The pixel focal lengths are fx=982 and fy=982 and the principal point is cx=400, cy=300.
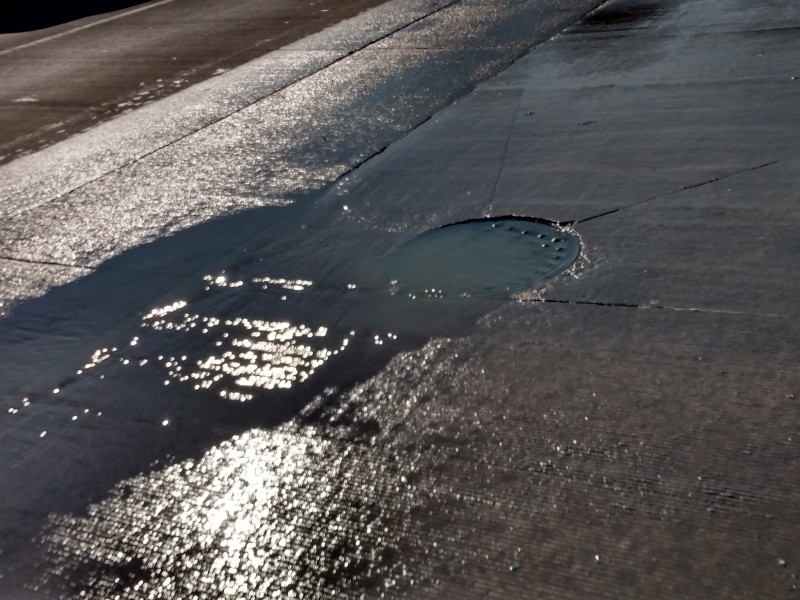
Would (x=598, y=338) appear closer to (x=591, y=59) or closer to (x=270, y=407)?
(x=270, y=407)

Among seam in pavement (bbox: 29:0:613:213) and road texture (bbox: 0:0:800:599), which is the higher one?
seam in pavement (bbox: 29:0:613:213)

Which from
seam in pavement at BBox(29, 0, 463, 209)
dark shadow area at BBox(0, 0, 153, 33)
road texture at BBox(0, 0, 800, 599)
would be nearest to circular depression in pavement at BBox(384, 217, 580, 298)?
road texture at BBox(0, 0, 800, 599)

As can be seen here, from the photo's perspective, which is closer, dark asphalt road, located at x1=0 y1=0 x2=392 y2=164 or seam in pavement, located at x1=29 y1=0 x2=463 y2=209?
seam in pavement, located at x1=29 y1=0 x2=463 y2=209

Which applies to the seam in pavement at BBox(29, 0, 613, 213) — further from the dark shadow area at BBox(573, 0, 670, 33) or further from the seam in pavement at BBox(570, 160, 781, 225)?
the seam in pavement at BBox(570, 160, 781, 225)

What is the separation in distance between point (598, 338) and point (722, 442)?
76 cm

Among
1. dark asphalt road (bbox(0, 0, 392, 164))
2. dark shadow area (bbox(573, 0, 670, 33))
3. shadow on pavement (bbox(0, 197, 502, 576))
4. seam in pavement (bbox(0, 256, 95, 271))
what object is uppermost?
dark asphalt road (bbox(0, 0, 392, 164))

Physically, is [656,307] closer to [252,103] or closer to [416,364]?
[416,364]

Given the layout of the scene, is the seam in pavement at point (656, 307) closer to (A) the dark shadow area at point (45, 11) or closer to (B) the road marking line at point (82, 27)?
(B) the road marking line at point (82, 27)

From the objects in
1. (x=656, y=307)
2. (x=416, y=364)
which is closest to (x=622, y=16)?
(x=656, y=307)

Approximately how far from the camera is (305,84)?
319 inches

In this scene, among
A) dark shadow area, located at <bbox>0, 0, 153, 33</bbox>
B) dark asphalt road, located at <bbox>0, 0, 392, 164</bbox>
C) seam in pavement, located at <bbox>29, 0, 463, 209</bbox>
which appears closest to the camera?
seam in pavement, located at <bbox>29, 0, 463, 209</bbox>

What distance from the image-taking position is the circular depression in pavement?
A: 13.7 ft

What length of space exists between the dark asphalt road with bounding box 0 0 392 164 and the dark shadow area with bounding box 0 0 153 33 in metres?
0.42

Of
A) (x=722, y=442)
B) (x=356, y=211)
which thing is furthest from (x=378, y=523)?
(x=356, y=211)
